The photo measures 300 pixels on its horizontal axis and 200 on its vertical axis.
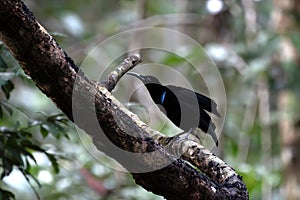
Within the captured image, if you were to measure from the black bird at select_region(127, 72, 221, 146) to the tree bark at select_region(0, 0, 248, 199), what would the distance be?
34 centimetres

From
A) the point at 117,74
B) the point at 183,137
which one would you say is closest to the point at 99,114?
the point at 117,74

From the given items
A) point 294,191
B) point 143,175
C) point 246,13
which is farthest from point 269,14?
point 143,175

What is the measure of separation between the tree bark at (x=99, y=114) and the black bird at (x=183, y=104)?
13.4 inches

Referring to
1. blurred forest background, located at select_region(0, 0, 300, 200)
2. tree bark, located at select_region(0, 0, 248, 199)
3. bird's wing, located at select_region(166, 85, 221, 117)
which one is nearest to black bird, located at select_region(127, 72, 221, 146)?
bird's wing, located at select_region(166, 85, 221, 117)

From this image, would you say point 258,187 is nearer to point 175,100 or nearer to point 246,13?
point 175,100

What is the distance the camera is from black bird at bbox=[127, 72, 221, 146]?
2.02 metres

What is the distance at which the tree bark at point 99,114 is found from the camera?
1.45m

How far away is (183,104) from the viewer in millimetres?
2043

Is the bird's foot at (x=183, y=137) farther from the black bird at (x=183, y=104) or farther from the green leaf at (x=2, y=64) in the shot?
the green leaf at (x=2, y=64)

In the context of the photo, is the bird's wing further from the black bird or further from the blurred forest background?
the blurred forest background

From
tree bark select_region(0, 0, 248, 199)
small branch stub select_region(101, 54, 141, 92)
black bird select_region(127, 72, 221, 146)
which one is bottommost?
tree bark select_region(0, 0, 248, 199)

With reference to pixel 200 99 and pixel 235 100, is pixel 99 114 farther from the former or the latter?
pixel 235 100

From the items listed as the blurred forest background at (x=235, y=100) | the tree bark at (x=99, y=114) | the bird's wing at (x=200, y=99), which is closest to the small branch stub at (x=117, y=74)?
the tree bark at (x=99, y=114)

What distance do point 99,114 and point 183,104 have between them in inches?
21.9
